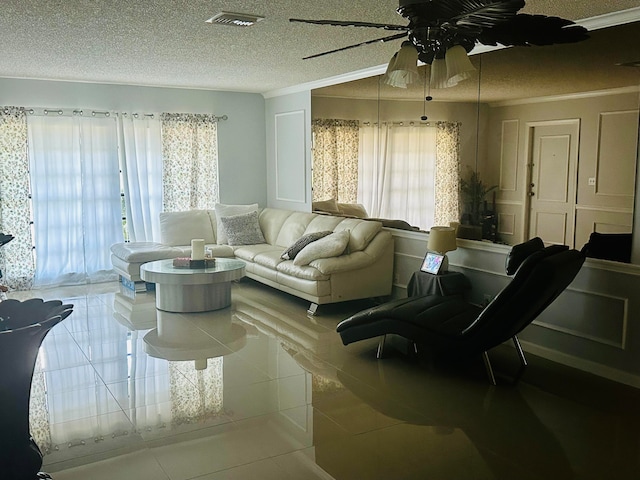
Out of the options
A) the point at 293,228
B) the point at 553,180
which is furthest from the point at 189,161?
the point at 553,180

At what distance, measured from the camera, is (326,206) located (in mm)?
7203

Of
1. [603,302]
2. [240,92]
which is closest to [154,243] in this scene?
[240,92]

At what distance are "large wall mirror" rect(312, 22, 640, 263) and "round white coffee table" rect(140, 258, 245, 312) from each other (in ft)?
6.04

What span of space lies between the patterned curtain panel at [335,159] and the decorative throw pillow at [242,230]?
0.96 metres

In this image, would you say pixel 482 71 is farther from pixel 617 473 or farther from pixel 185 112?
pixel 185 112

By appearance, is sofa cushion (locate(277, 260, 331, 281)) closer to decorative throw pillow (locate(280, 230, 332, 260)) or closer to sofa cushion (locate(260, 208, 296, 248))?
decorative throw pillow (locate(280, 230, 332, 260))

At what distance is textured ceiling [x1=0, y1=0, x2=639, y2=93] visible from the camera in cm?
376

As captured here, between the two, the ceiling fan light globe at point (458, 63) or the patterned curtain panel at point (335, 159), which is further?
the patterned curtain panel at point (335, 159)

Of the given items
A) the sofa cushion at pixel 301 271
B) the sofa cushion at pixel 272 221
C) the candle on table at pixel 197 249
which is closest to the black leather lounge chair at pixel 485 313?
the sofa cushion at pixel 301 271

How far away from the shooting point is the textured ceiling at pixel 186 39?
3.76 m

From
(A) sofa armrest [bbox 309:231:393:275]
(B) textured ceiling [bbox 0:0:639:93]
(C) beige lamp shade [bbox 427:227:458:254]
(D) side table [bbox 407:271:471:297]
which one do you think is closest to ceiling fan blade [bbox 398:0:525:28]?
(B) textured ceiling [bbox 0:0:639:93]

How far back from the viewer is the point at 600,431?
335 cm

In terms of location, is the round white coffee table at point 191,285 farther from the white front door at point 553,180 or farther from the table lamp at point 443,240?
the white front door at point 553,180

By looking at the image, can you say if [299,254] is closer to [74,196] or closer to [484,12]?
[74,196]
